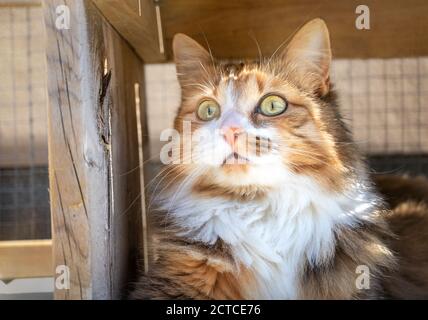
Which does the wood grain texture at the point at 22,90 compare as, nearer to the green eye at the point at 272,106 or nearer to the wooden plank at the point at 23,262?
the wooden plank at the point at 23,262

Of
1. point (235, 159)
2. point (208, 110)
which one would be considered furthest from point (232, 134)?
point (208, 110)

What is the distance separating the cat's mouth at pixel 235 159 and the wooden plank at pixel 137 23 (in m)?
0.44

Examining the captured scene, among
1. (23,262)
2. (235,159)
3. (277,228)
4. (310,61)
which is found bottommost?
(23,262)

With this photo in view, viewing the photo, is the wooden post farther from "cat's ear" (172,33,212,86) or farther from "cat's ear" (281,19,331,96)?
"cat's ear" (281,19,331,96)

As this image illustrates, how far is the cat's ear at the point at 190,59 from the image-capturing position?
62.7 inches

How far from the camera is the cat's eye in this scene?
A: 1455 mm

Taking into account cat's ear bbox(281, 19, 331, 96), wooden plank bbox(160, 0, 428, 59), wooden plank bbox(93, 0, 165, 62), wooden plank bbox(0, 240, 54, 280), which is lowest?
wooden plank bbox(0, 240, 54, 280)

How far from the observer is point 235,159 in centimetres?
134

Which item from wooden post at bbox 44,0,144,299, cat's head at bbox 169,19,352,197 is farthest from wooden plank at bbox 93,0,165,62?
cat's head at bbox 169,19,352,197

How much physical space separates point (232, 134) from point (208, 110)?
0.19 m

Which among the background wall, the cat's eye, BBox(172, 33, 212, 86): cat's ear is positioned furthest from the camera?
the background wall

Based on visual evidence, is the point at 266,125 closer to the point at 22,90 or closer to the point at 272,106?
the point at 272,106

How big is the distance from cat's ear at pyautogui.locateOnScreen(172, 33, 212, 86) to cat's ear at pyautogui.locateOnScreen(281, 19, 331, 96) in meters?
0.22

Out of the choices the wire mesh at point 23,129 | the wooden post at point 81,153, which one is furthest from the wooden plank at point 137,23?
the wire mesh at point 23,129
